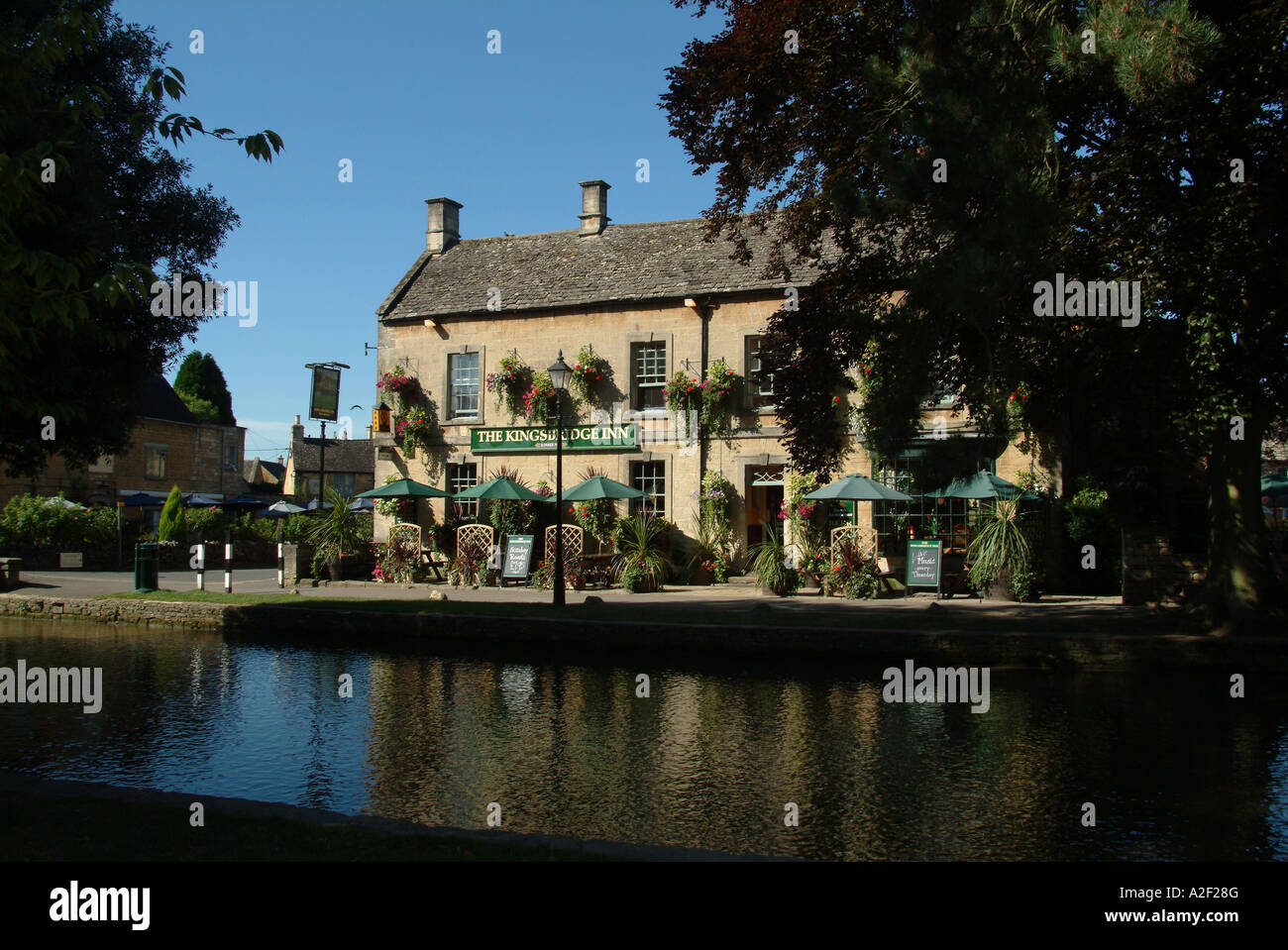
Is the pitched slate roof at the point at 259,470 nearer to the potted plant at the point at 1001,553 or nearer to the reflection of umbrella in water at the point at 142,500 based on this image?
the reflection of umbrella in water at the point at 142,500

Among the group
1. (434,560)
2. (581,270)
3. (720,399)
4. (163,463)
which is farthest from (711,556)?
(163,463)

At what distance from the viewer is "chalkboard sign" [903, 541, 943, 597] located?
1772 cm

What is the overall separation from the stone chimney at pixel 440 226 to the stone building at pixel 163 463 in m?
19.5

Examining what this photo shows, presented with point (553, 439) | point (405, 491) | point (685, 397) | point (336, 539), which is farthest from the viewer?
point (336, 539)

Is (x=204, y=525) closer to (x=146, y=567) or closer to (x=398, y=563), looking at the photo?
(x=398, y=563)

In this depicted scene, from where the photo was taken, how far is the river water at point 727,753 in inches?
241

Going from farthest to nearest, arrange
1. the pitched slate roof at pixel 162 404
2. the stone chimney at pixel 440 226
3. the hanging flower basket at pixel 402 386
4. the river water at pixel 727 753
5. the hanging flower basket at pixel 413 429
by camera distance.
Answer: the pitched slate roof at pixel 162 404
the stone chimney at pixel 440 226
the hanging flower basket at pixel 402 386
the hanging flower basket at pixel 413 429
the river water at pixel 727 753

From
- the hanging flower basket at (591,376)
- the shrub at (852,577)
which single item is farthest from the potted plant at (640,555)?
the shrub at (852,577)

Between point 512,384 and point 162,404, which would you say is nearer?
point 512,384

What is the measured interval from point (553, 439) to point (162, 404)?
30.9 metres

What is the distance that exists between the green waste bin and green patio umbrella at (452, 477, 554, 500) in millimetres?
6823

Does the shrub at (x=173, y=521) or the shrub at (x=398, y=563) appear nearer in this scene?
the shrub at (x=398, y=563)

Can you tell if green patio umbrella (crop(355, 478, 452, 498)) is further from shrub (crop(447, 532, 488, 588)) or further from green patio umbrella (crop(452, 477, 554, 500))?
shrub (crop(447, 532, 488, 588))

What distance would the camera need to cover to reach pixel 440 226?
2750cm
